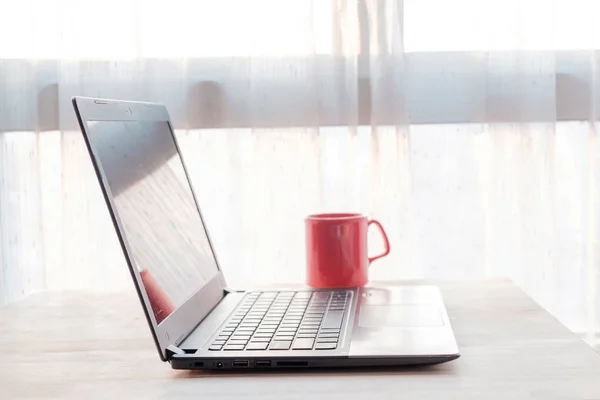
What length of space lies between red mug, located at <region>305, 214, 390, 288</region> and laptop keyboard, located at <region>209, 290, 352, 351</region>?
4 cm

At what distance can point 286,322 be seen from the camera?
35.8 inches

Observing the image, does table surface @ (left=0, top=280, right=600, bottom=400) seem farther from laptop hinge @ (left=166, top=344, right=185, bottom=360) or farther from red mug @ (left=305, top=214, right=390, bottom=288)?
red mug @ (left=305, top=214, right=390, bottom=288)

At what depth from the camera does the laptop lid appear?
789mm

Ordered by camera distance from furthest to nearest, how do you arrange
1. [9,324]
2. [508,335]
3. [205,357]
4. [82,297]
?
[82,297] → [9,324] → [508,335] → [205,357]

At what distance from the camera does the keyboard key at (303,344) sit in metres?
0.79

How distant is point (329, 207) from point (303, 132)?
6.5 inches

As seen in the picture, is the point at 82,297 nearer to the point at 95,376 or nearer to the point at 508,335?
the point at 95,376

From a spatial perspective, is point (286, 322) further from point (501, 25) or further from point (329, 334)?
point (501, 25)

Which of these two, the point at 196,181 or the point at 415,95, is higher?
the point at 415,95

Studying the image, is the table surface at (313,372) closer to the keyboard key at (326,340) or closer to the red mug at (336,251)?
the keyboard key at (326,340)

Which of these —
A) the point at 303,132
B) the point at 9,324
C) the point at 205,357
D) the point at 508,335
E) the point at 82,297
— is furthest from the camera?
the point at 303,132

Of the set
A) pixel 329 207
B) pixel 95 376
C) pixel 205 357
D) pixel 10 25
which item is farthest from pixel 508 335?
pixel 10 25

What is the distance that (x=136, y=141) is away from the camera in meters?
0.94

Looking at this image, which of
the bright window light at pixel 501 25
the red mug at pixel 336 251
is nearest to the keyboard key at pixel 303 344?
the red mug at pixel 336 251
